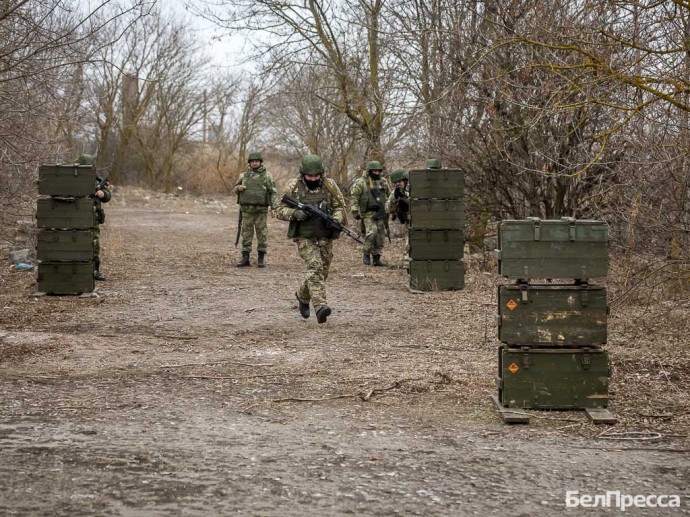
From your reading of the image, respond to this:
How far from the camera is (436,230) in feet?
43.9

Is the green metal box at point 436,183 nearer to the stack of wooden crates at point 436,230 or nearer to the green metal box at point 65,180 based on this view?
the stack of wooden crates at point 436,230

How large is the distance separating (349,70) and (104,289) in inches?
404

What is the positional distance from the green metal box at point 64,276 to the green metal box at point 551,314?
7510mm

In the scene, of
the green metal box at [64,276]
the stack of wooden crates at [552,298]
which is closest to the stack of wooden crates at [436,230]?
the green metal box at [64,276]

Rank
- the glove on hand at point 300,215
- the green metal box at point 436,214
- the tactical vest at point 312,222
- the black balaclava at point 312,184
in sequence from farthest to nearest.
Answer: the green metal box at point 436,214
the black balaclava at point 312,184
the tactical vest at point 312,222
the glove on hand at point 300,215

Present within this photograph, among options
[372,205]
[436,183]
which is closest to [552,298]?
[436,183]

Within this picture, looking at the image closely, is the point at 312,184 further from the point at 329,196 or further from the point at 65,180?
the point at 65,180

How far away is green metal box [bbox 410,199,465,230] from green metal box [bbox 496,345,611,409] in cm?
652

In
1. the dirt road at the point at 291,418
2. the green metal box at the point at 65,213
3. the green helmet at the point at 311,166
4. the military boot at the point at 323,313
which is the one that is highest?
the green helmet at the point at 311,166

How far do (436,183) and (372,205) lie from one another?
4072 millimetres

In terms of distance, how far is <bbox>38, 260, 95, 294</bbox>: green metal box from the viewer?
1275 centimetres

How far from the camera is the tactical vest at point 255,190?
53.5 feet

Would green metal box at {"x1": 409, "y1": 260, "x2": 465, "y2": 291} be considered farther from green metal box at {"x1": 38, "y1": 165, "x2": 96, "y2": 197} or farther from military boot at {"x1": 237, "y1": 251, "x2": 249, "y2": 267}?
green metal box at {"x1": 38, "y1": 165, "x2": 96, "y2": 197}

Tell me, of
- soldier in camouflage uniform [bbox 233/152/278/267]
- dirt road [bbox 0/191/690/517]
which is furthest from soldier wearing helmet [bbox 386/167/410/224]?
dirt road [bbox 0/191/690/517]
